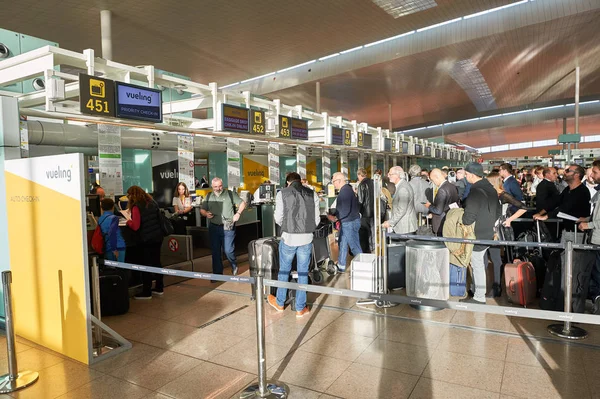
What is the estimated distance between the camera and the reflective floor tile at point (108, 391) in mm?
3107

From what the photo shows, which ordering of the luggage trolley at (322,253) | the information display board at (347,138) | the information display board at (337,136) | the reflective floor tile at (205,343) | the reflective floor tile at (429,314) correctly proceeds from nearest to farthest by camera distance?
the reflective floor tile at (205,343) → the reflective floor tile at (429,314) → the luggage trolley at (322,253) → the information display board at (337,136) → the information display board at (347,138)

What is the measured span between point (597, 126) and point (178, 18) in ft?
152

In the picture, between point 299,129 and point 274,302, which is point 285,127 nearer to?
point 299,129

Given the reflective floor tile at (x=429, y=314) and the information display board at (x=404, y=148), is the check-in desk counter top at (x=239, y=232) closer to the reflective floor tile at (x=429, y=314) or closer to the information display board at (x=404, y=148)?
the reflective floor tile at (x=429, y=314)

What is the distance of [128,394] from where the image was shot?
3.13 m

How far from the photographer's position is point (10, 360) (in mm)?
3316

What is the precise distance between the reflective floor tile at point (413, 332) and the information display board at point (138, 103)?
386cm

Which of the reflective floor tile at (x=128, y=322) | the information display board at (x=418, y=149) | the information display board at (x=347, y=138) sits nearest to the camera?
the reflective floor tile at (x=128, y=322)

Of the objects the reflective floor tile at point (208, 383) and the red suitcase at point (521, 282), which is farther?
the red suitcase at point (521, 282)

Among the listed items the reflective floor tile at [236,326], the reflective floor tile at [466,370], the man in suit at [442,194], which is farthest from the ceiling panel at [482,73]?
the reflective floor tile at [236,326]

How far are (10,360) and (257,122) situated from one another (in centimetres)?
490

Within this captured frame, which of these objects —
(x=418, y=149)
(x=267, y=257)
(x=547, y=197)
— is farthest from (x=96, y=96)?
(x=418, y=149)

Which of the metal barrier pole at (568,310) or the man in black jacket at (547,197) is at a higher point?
the man in black jacket at (547,197)

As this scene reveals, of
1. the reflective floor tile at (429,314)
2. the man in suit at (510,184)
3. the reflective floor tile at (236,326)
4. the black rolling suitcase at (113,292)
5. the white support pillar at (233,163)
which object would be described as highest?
the white support pillar at (233,163)
